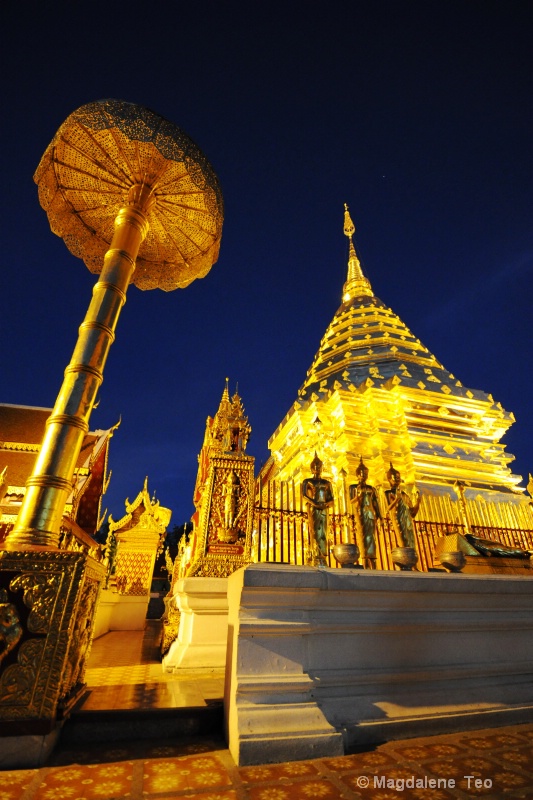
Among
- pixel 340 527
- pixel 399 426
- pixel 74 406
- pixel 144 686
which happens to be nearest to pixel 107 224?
pixel 74 406

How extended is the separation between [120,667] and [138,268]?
5536 millimetres

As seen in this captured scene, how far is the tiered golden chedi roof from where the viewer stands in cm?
1209

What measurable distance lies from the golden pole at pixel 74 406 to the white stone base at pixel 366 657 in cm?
150

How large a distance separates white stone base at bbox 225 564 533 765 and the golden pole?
1498 millimetres

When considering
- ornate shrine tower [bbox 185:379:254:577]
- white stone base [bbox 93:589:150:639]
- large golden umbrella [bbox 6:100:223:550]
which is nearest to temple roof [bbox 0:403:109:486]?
white stone base [bbox 93:589:150:639]

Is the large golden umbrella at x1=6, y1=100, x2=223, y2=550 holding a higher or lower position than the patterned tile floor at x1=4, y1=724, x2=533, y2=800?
higher

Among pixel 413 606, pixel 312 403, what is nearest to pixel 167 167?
pixel 413 606

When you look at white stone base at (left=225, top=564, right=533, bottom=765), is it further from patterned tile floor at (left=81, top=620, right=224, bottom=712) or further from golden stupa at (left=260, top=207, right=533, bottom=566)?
golden stupa at (left=260, top=207, right=533, bottom=566)

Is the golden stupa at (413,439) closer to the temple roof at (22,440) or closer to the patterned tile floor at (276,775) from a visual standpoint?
the temple roof at (22,440)

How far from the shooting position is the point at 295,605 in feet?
8.71

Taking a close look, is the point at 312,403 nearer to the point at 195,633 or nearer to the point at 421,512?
the point at 421,512

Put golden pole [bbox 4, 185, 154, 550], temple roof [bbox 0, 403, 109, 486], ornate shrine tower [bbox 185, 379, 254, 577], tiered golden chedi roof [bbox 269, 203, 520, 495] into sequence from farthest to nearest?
tiered golden chedi roof [bbox 269, 203, 520, 495]
temple roof [bbox 0, 403, 109, 486]
ornate shrine tower [bbox 185, 379, 254, 577]
golden pole [bbox 4, 185, 154, 550]

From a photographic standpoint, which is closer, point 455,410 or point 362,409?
point 362,409

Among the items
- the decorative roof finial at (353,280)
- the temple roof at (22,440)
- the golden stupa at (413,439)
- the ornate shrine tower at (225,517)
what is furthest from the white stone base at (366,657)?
the decorative roof finial at (353,280)
